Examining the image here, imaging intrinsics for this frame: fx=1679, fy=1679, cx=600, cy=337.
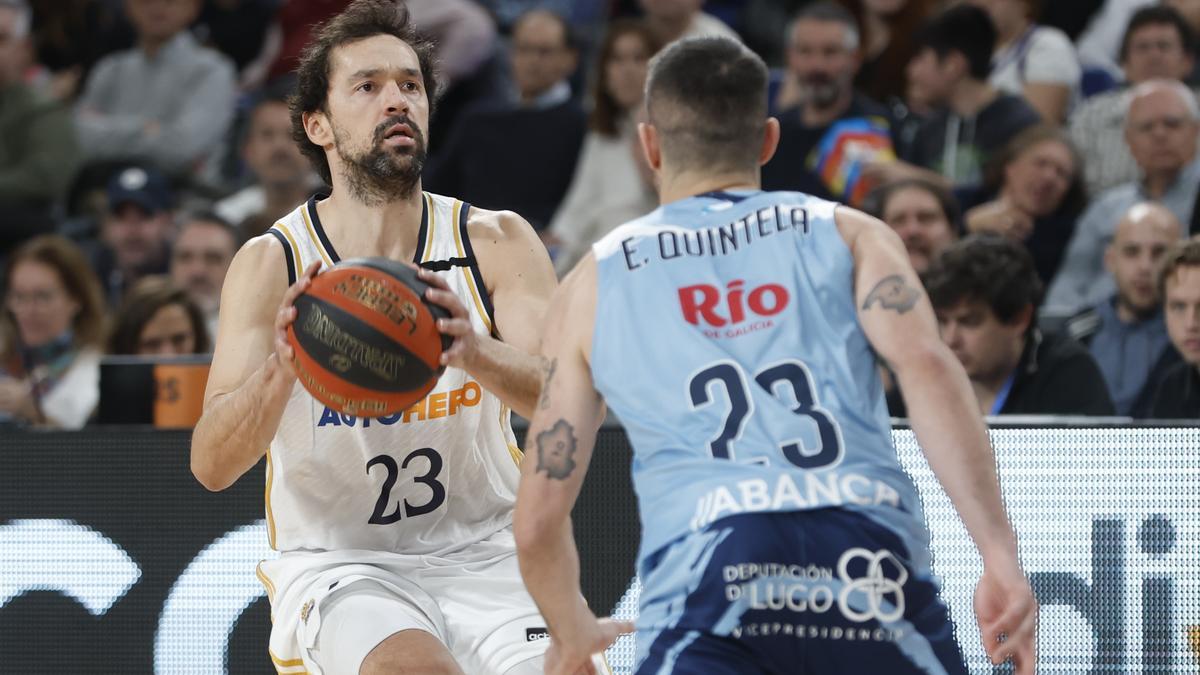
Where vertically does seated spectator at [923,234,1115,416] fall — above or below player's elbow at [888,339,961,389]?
below

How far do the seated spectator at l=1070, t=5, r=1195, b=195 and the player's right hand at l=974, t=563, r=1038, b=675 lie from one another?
20.6 ft

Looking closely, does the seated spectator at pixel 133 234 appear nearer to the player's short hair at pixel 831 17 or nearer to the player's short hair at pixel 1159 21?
the player's short hair at pixel 831 17

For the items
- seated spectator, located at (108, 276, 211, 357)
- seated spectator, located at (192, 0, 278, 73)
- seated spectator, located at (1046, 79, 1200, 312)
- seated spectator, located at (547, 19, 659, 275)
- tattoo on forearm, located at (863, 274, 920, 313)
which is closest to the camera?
A: tattoo on forearm, located at (863, 274, 920, 313)

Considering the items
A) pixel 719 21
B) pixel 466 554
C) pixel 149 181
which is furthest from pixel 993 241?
pixel 149 181

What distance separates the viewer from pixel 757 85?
3.57 m

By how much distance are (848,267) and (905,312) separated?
0.50 feet

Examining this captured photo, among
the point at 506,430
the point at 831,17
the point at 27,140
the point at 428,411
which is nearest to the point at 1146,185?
the point at 831,17

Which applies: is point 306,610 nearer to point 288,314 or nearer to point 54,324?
point 288,314

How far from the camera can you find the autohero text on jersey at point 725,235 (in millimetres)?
3457

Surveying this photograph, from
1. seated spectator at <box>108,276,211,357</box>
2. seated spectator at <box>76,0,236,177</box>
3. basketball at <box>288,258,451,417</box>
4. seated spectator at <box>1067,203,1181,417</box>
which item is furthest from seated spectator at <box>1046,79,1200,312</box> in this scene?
seated spectator at <box>76,0,236,177</box>

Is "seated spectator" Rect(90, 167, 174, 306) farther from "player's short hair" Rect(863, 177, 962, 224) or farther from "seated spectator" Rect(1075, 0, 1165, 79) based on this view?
"seated spectator" Rect(1075, 0, 1165, 79)

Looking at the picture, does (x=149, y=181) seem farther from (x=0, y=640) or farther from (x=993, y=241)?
(x=993, y=241)

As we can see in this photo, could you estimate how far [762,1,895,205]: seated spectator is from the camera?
8961mm

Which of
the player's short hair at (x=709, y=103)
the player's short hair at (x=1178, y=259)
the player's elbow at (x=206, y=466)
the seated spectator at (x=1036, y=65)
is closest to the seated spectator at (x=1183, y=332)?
the player's short hair at (x=1178, y=259)
